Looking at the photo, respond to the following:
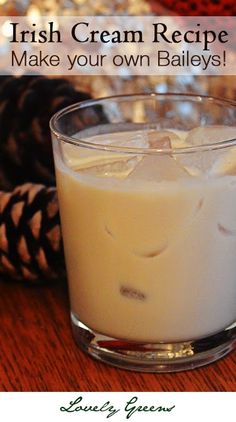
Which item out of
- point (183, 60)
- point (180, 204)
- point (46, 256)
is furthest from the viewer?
point (183, 60)

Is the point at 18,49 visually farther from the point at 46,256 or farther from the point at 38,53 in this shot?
the point at 46,256

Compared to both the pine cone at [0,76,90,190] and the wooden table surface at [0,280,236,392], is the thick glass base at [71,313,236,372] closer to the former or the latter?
the wooden table surface at [0,280,236,392]

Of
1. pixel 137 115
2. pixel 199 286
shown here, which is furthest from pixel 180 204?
pixel 137 115

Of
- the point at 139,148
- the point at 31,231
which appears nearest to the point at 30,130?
the point at 31,231

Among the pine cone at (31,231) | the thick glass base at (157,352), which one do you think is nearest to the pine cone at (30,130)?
the pine cone at (31,231)

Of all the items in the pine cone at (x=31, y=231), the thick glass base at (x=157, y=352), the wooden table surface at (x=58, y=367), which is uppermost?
the pine cone at (x=31, y=231)

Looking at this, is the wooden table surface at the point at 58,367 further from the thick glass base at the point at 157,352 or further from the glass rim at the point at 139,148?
the glass rim at the point at 139,148
